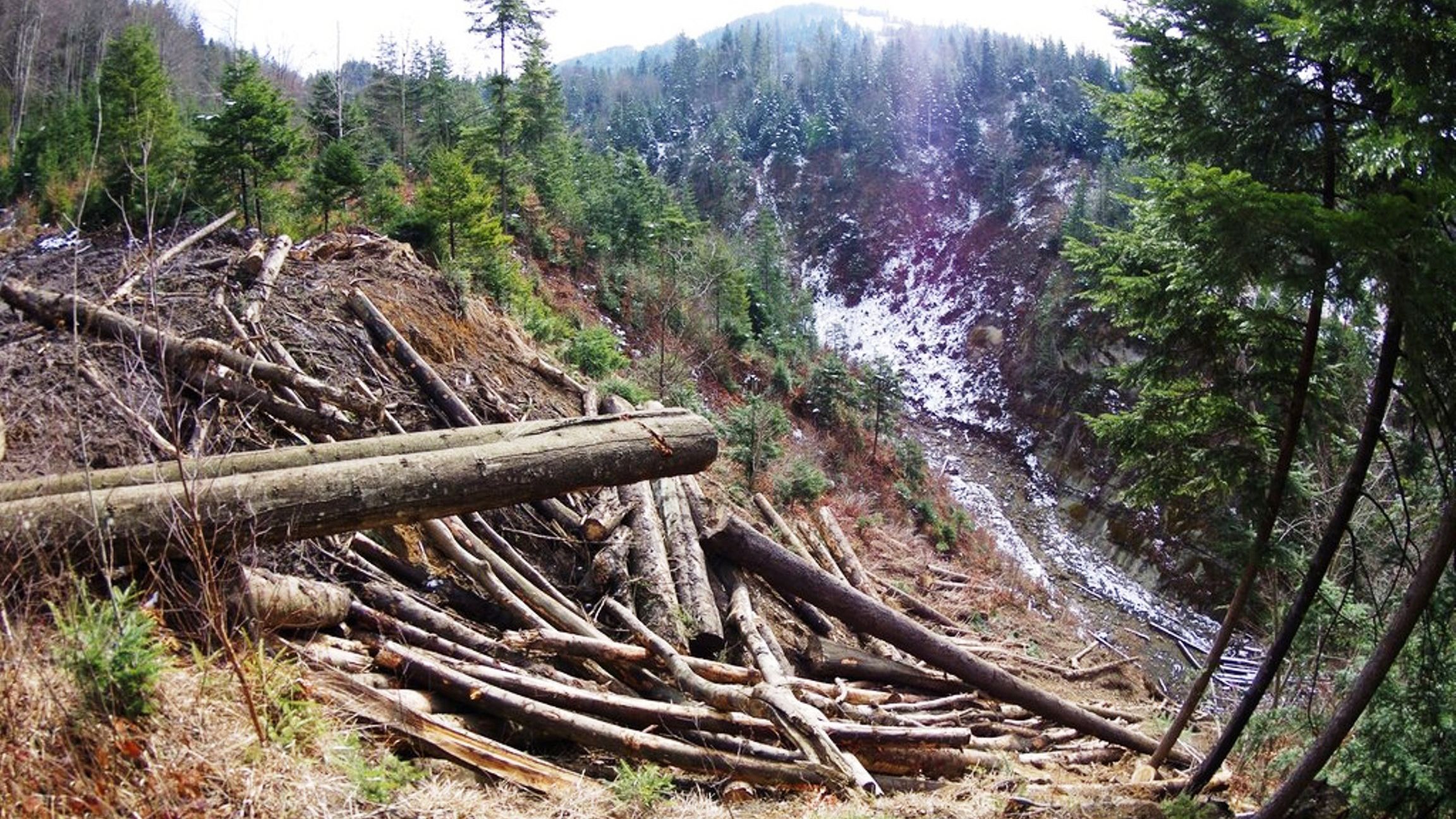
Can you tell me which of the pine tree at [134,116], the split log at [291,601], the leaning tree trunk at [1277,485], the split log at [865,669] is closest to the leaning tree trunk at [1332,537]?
the leaning tree trunk at [1277,485]

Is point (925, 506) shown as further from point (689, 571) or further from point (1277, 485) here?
point (689, 571)

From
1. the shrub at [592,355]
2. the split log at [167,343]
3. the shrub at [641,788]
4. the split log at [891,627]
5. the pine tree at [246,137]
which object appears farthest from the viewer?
the pine tree at [246,137]

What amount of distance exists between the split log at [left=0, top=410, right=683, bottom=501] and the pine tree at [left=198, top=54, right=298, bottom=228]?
12119mm

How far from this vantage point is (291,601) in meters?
4.05

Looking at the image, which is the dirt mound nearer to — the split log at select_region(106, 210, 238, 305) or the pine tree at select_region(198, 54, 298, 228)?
the split log at select_region(106, 210, 238, 305)

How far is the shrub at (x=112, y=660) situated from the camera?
2.54m

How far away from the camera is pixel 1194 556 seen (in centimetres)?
2156

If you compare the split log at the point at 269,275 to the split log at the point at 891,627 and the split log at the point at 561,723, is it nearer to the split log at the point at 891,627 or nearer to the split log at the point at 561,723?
the split log at the point at 561,723

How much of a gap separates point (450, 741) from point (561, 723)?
69 centimetres

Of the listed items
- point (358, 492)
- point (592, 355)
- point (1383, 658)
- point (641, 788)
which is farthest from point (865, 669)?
point (592, 355)

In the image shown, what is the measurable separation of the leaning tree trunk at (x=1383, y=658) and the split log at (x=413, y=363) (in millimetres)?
7106

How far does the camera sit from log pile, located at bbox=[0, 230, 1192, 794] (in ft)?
12.6

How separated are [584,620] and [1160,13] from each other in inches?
243

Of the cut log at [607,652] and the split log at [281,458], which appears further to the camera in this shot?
the cut log at [607,652]
